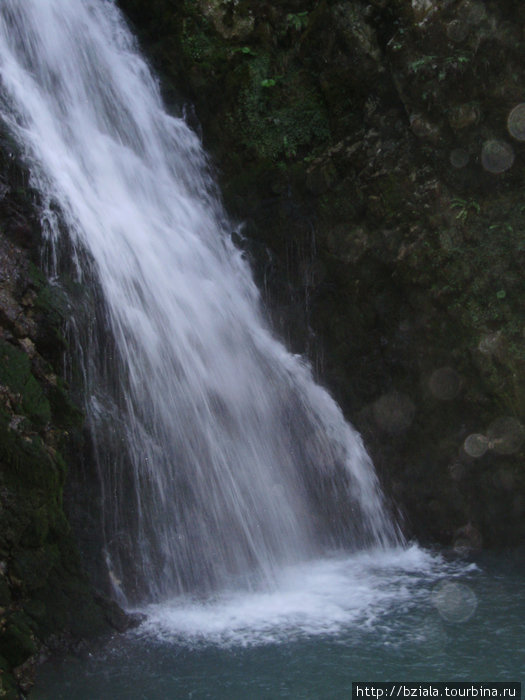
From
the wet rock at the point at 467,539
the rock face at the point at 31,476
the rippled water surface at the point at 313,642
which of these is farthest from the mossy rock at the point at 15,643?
the wet rock at the point at 467,539

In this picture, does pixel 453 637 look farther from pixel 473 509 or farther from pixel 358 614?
pixel 473 509

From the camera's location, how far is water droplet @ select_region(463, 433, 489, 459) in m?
9.97

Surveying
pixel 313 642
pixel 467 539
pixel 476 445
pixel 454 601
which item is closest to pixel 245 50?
pixel 476 445

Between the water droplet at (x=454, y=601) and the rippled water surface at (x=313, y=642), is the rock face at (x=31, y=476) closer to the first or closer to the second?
the rippled water surface at (x=313, y=642)

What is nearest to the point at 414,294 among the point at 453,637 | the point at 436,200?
the point at 436,200

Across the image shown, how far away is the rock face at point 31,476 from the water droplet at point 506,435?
630 cm

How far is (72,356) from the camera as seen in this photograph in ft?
23.9

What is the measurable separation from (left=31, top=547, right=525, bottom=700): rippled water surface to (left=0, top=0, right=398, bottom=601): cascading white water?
70cm

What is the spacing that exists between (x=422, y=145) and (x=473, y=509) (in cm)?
582

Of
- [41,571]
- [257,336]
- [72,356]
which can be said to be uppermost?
[257,336]

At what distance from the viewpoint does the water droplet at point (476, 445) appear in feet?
32.7

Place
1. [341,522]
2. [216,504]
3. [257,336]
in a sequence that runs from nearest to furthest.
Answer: [216,504] < [341,522] < [257,336]

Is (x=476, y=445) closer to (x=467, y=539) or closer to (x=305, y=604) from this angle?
(x=467, y=539)

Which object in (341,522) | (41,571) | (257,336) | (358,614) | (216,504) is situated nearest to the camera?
(41,571)
